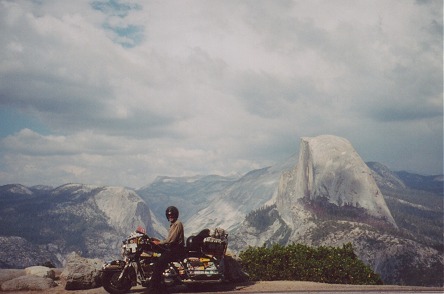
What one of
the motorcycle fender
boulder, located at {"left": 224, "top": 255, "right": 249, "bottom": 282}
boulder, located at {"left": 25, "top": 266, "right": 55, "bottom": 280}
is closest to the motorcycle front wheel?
the motorcycle fender

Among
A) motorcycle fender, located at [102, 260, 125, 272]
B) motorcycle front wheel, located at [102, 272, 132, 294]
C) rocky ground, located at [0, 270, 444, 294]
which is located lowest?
rocky ground, located at [0, 270, 444, 294]

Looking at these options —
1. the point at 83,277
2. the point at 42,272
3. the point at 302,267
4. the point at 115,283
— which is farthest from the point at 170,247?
the point at 42,272

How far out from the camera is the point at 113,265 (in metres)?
12.6

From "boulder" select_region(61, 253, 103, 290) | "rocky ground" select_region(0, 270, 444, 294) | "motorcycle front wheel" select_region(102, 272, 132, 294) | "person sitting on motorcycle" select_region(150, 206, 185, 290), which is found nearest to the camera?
"person sitting on motorcycle" select_region(150, 206, 185, 290)

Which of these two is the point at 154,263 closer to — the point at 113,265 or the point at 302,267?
the point at 113,265

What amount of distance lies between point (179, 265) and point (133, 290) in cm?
181

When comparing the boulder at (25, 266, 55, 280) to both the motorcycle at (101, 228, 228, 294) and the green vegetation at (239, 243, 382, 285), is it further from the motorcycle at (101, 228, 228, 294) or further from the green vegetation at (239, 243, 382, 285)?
the green vegetation at (239, 243, 382, 285)

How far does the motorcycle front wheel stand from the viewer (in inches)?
490

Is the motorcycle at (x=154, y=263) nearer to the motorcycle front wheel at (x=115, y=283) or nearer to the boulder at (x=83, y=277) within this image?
the motorcycle front wheel at (x=115, y=283)

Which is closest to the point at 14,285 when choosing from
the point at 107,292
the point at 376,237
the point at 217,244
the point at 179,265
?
the point at 107,292

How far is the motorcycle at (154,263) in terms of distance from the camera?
40.8 feet

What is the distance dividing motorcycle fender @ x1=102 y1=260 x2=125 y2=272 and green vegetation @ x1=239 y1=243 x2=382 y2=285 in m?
6.13

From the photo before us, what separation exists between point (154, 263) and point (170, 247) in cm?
73

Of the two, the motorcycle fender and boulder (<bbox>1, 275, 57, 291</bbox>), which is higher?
the motorcycle fender
